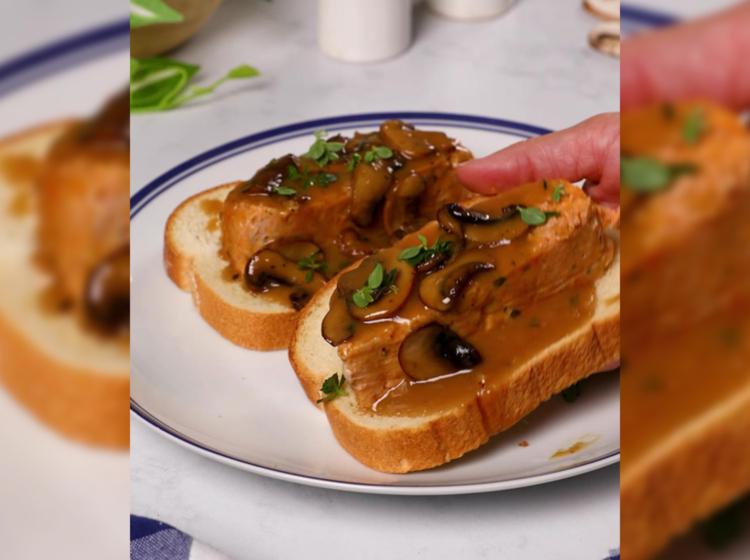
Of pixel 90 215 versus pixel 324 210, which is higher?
pixel 90 215

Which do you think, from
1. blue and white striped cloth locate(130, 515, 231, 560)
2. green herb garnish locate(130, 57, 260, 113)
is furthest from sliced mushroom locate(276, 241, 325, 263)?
green herb garnish locate(130, 57, 260, 113)

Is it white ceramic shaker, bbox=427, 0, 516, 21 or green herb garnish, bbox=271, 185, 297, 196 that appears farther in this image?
white ceramic shaker, bbox=427, 0, 516, 21

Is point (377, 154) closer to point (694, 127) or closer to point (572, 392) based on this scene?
point (572, 392)

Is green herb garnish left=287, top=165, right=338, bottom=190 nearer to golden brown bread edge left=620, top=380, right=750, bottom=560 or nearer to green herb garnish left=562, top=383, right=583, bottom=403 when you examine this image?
green herb garnish left=562, top=383, right=583, bottom=403

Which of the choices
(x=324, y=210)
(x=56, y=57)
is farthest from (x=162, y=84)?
(x=56, y=57)

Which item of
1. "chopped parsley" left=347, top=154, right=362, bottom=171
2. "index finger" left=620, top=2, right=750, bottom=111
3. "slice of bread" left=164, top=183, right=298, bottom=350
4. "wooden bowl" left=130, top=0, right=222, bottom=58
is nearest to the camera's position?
"index finger" left=620, top=2, right=750, bottom=111

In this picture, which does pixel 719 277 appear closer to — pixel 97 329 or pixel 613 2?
pixel 97 329

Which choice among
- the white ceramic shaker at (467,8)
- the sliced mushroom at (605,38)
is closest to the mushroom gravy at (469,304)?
the sliced mushroom at (605,38)
